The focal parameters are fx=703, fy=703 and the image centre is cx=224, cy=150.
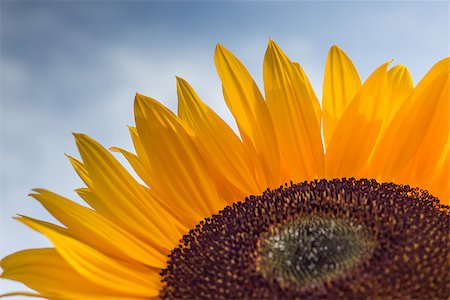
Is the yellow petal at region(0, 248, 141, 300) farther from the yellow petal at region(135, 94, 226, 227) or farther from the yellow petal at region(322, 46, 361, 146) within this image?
the yellow petal at region(322, 46, 361, 146)

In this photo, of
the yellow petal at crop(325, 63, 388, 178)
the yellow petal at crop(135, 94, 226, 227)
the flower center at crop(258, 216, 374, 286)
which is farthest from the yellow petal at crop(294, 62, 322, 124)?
the flower center at crop(258, 216, 374, 286)

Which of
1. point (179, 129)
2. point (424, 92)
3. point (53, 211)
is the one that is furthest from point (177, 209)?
point (424, 92)

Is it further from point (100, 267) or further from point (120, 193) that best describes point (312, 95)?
point (100, 267)

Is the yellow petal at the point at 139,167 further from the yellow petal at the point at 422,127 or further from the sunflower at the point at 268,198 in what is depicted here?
the yellow petal at the point at 422,127

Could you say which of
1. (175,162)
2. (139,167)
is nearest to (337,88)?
(175,162)

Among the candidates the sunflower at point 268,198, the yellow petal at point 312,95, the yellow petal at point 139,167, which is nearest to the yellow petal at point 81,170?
the sunflower at point 268,198
